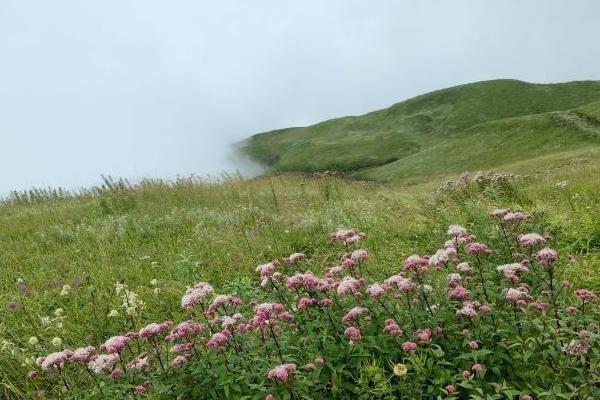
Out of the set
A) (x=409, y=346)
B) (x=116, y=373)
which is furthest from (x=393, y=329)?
(x=116, y=373)

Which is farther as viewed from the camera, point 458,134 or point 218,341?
point 458,134

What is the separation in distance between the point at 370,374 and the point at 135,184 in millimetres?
15485

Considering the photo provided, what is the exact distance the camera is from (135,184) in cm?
1766

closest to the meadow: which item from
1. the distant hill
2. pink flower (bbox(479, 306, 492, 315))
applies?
pink flower (bbox(479, 306, 492, 315))

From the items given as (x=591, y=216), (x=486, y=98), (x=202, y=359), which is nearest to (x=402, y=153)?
(x=486, y=98)

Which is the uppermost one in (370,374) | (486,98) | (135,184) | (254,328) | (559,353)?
(486,98)

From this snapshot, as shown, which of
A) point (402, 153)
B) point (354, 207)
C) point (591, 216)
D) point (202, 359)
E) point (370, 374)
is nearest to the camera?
point (370, 374)

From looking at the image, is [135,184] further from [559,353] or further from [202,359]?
[559,353]

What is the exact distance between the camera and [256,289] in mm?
7398

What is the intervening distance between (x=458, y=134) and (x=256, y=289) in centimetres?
6234

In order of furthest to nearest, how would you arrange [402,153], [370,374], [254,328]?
[402,153] → [254,328] → [370,374]

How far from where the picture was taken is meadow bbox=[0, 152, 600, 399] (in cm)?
399

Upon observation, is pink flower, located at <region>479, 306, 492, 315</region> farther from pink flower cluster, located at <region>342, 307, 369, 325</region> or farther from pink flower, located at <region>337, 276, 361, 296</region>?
pink flower, located at <region>337, 276, 361, 296</region>

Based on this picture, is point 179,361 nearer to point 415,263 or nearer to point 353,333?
point 353,333
